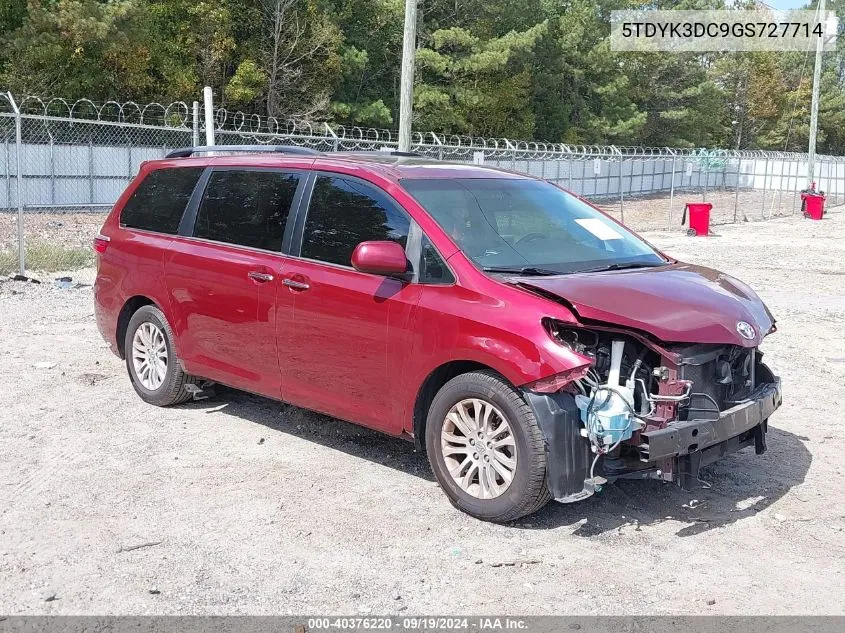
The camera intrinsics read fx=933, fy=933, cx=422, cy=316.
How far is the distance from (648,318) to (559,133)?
5467 centimetres

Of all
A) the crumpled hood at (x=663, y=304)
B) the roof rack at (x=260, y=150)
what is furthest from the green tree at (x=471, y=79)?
the crumpled hood at (x=663, y=304)

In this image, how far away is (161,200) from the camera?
6.87 meters

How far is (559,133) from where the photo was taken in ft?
188

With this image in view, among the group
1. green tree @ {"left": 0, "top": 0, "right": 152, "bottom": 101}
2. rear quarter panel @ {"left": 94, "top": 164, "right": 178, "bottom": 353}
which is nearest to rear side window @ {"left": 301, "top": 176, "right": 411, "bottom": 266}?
rear quarter panel @ {"left": 94, "top": 164, "right": 178, "bottom": 353}

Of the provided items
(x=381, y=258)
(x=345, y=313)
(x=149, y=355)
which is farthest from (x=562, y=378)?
(x=149, y=355)

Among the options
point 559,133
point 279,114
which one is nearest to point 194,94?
point 279,114

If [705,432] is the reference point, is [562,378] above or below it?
above

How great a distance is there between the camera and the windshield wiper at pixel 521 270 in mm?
4945

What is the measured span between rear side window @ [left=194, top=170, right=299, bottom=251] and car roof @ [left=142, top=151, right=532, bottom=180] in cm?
9

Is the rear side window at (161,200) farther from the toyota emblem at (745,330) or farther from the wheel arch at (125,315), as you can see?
the toyota emblem at (745,330)

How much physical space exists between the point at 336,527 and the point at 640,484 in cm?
184

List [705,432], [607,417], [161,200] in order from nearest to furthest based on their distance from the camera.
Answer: [607,417] → [705,432] → [161,200]

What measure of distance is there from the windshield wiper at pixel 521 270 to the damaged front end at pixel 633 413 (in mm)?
466

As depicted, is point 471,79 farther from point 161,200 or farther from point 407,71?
point 161,200
